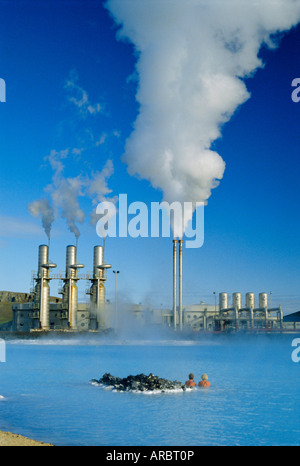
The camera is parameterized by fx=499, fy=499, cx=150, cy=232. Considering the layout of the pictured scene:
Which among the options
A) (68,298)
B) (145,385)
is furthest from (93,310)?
(145,385)

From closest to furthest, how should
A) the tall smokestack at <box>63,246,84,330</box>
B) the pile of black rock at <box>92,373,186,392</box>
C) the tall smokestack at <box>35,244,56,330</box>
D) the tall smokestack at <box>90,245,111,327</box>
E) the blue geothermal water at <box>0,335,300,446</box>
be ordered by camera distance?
1. the blue geothermal water at <box>0,335,300,446</box>
2. the pile of black rock at <box>92,373,186,392</box>
3. the tall smokestack at <box>35,244,56,330</box>
4. the tall smokestack at <box>63,246,84,330</box>
5. the tall smokestack at <box>90,245,111,327</box>

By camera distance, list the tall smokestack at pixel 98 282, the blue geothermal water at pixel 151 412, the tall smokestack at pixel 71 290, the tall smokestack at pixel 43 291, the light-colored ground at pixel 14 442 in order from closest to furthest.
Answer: the light-colored ground at pixel 14 442 < the blue geothermal water at pixel 151 412 < the tall smokestack at pixel 43 291 < the tall smokestack at pixel 71 290 < the tall smokestack at pixel 98 282

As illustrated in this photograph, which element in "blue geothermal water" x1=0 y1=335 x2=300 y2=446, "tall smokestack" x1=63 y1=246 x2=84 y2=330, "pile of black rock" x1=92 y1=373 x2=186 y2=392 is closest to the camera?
"blue geothermal water" x1=0 y1=335 x2=300 y2=446

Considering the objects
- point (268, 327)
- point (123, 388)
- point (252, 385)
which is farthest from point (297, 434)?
point (268, 327)

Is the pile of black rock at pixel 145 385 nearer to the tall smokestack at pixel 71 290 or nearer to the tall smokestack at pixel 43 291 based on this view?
the tall smokestack at pixel 71 290

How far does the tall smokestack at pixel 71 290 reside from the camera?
281 feet

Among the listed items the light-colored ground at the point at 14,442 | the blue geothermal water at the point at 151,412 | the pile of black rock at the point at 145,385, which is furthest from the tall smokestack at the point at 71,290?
the light-colored ground at the point at 14,442

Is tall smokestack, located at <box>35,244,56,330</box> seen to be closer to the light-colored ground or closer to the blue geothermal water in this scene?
the blue geothermal water

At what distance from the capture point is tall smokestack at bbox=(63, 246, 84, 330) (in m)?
85.6

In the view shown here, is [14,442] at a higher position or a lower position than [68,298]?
lower

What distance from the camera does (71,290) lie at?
8569cm

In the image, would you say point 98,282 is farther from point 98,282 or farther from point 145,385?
point 145,385

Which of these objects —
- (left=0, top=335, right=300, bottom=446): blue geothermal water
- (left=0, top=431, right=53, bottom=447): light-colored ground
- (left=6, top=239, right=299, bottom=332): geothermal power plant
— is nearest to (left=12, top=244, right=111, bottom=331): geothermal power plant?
(left=6, top=239, right=299, bottom=332): geothermal power plant
